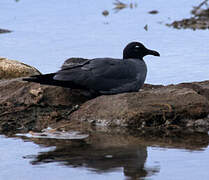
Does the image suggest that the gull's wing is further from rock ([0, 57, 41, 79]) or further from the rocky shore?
rock ([0, 57, 41, 79])

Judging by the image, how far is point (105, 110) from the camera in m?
10.3

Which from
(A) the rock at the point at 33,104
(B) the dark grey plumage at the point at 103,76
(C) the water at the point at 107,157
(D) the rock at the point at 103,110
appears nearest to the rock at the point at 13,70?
(A) the rock at the point at 33,104

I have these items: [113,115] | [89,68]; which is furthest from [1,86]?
[113,115]

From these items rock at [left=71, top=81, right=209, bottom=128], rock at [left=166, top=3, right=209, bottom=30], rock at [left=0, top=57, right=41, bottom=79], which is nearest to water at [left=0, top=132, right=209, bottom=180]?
rock at [left=71, top=81, right=209, bottom=128]

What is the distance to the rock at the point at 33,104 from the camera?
1040cm

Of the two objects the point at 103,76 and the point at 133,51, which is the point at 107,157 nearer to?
the point at 103,76

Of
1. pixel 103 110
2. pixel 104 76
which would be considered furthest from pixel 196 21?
pixel 103 110

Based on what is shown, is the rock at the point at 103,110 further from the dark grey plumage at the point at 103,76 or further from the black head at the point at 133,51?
the black head at the point at 133,51

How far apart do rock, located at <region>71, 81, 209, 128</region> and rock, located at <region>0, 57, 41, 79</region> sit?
7.40 ft

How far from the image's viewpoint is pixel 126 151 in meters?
8.75

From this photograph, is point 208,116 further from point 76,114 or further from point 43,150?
point 43,150

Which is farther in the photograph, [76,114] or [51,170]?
[76,114]

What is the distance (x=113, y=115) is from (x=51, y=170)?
2372 mm

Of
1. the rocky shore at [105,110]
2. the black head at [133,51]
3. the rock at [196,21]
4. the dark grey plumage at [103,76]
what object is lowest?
the rocky shore at [105,110]
